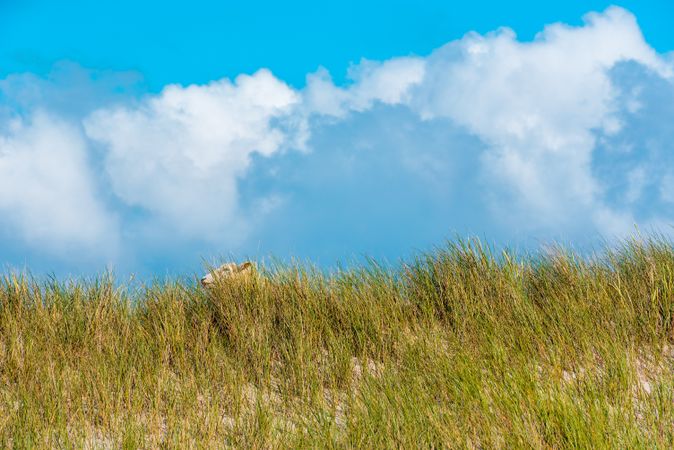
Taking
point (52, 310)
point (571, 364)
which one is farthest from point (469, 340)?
point (52, 310)

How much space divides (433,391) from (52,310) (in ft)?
11.2

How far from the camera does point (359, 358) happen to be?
5688mm

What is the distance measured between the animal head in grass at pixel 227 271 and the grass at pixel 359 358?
0.14 metres

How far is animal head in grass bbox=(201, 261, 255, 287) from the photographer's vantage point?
6566 mm

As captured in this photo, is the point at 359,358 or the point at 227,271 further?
the point at 227,271

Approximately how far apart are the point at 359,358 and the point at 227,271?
171 cm

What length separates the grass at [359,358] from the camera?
432cm

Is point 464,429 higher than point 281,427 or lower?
lower

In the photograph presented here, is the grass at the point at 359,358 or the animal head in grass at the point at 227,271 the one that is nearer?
the grass at the point at 359,358

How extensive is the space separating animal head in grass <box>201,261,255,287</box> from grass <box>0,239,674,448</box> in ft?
0.45

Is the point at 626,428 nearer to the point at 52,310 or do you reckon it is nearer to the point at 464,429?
the point at 464,429

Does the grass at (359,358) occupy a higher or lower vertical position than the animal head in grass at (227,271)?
lower

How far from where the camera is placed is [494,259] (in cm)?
661

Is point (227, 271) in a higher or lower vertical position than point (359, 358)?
higher
